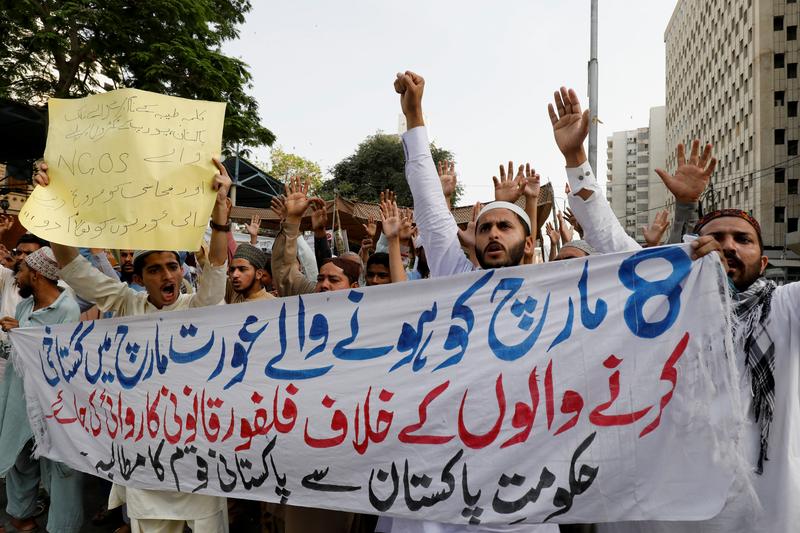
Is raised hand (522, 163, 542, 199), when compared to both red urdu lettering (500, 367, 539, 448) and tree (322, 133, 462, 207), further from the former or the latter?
tree (322, 133, 462, 207)

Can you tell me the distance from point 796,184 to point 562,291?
46772 millimetres

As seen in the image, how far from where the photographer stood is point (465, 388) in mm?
2180

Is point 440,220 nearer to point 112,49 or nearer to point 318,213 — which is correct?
point 318,213

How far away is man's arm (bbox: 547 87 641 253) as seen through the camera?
8.37ft

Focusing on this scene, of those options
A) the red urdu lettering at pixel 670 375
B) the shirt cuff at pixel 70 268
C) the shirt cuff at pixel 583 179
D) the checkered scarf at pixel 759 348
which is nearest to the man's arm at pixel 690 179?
the shirt cuff at pixel 583 179

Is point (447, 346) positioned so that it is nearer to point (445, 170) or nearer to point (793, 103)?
point (445, 170)

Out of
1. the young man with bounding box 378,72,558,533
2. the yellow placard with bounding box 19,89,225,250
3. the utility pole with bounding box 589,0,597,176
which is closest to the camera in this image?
the young man with bounding box 378,72,558,533

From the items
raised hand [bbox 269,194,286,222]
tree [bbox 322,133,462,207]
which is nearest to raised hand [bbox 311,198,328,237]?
raised hand [bbox 269,194,286,222]

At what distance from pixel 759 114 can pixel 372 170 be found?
2799 centimetres

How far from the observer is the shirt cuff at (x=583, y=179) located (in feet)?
8.45

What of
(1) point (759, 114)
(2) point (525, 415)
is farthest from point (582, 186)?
(1) point (759, 114)

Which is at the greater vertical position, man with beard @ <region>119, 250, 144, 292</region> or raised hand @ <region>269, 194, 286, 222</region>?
raised hand @ <region>269, 194, 286, 222</region>

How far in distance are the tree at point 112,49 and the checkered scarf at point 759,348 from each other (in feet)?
37.4

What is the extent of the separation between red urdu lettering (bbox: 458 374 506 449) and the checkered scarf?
85cm
